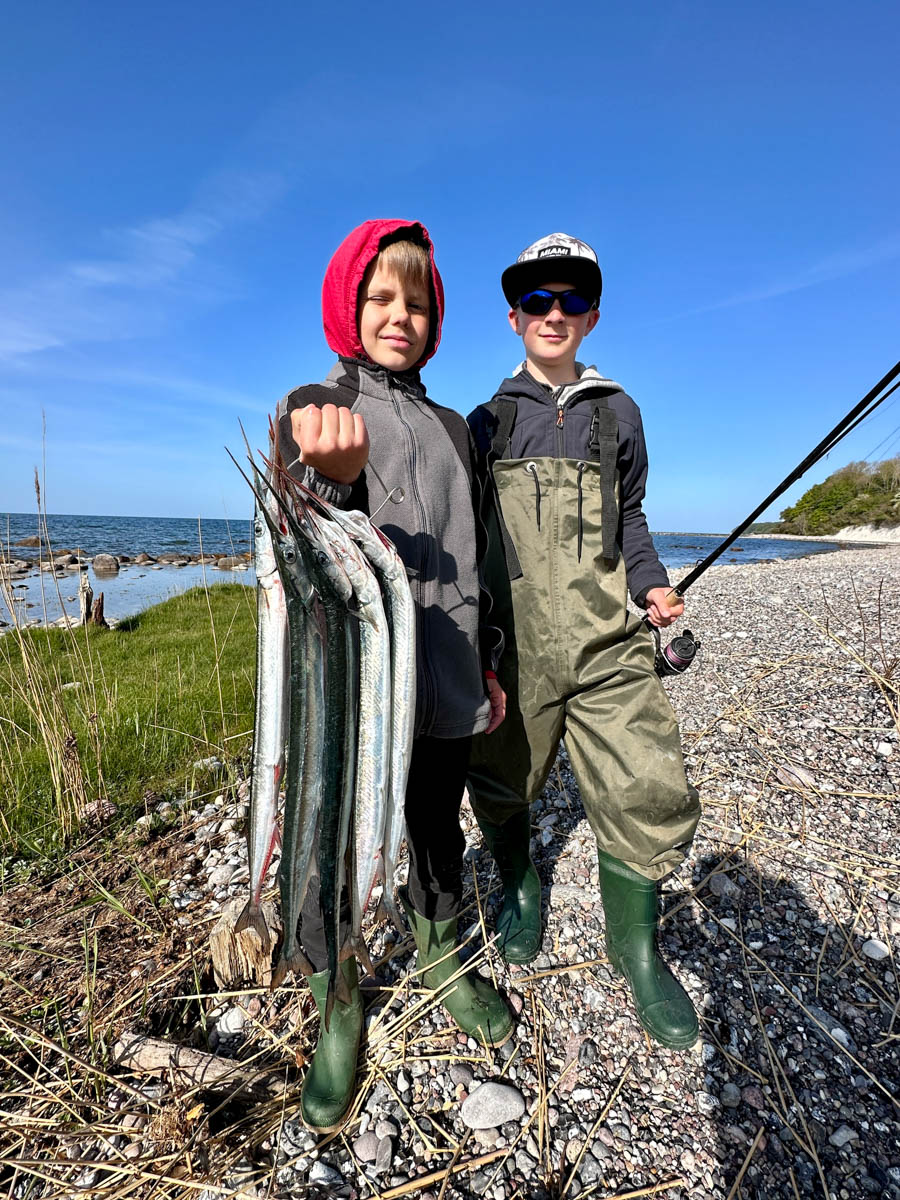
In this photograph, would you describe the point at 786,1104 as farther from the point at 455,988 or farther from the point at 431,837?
the point at 431,837

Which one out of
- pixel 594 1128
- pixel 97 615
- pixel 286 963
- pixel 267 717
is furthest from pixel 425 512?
pixel 97 615

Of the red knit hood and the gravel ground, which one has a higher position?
the red knit hood

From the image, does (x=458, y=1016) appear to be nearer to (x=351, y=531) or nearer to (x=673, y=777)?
(x=673, y=777)

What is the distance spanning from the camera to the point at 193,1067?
2.40 metres

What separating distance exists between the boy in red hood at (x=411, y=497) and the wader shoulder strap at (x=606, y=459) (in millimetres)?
675

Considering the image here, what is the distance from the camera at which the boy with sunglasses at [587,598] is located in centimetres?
268

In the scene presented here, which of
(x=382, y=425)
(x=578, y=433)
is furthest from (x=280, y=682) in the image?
(x=578, y=433)

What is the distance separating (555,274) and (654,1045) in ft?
11.9

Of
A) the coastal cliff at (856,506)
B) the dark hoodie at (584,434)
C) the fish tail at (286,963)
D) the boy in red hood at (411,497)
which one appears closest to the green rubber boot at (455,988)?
the boy in red hood at (411,497)

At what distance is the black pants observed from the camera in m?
2.23

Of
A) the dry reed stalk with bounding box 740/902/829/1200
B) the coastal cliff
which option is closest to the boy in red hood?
the dry reed stalk with bounding box 740/902/829/1200

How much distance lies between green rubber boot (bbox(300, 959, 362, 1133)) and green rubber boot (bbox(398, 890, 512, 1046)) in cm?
36

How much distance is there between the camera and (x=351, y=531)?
1664 mm

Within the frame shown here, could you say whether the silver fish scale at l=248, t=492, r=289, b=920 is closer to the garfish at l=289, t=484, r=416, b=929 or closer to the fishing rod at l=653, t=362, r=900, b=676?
the garfish at l=289, t=484, r=416, b=929
